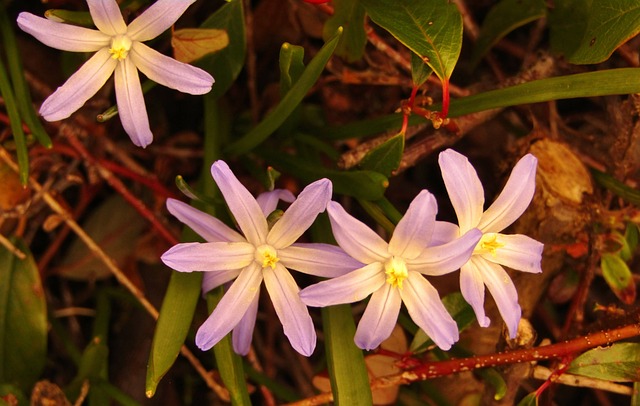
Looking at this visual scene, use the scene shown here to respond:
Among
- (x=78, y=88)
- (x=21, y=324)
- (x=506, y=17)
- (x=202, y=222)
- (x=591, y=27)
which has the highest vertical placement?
(x=506, y=17)

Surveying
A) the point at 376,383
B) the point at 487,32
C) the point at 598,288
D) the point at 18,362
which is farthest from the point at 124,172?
the point at 598,288

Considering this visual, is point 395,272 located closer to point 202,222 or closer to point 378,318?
point 378,318

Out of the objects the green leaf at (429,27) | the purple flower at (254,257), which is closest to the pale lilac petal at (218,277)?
the purple flower at (254,257)

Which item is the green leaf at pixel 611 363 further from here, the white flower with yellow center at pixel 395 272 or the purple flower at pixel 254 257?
the purple flower at pixel 254 257

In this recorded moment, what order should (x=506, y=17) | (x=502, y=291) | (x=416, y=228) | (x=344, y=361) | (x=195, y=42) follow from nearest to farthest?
(x=416, y=228) → (x=502, y=291) → (x=344, y=361) → (x=195, y=42) → (x=506, y=17)

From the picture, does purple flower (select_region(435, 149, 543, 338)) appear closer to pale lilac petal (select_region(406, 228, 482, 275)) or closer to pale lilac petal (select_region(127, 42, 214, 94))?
pale lilac petal (select_region(406, 228, 482, 275))

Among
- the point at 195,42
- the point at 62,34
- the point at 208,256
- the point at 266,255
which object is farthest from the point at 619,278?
the point at 62,34
